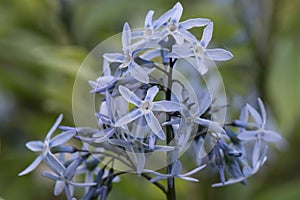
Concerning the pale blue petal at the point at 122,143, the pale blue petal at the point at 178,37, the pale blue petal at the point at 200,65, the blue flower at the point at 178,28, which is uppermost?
the blue flower at the point at 178,28

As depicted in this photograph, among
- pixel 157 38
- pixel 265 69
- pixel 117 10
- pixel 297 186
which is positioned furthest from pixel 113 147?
pixel 117 10

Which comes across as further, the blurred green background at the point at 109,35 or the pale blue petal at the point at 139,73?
the blurred green background at the point at 109,35

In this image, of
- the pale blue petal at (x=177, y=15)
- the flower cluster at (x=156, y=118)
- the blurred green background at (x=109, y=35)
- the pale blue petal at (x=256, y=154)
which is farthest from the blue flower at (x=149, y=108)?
the blurred green background at (x=109, y=35)

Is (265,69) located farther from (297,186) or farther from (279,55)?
(297,186)

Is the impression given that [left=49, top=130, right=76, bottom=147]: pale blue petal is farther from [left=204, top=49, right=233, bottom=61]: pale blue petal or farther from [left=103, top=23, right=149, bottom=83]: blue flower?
[left=204, top=49, right=233, bottom=61]: pale blue petal

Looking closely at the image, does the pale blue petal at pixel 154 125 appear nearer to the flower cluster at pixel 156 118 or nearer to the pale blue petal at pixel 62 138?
the flower cluster at pixel 156 118

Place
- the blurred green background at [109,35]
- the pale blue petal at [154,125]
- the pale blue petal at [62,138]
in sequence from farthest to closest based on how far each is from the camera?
the blurred green background at [109,35]
the pale blue petal at [62,138]
the pale blue petal at [154,125]
